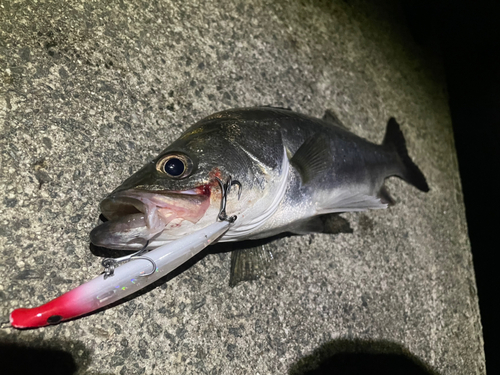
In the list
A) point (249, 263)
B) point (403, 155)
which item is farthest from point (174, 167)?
point (403, 155)

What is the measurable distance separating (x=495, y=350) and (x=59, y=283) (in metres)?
3.03

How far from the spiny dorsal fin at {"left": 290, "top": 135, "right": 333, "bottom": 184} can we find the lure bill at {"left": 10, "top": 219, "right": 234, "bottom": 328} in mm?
457

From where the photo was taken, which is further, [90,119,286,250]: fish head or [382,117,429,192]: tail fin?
[382,117,429,192]: tail fin

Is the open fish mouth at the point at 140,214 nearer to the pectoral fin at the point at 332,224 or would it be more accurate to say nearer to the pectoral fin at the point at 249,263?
the pectoral fin at the point at 249,263

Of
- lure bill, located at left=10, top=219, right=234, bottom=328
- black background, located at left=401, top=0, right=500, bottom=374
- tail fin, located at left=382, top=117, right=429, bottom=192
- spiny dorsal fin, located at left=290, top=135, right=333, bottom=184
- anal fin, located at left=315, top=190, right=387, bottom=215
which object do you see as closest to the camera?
lure bill, located at left=10, top=219, right=234, bottom=328

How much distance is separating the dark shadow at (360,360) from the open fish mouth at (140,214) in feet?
3.42

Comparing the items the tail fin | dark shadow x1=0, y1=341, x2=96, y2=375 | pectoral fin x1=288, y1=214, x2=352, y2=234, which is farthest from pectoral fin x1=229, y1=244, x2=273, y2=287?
the tail fin

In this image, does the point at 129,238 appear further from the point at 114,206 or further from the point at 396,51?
the point at 396,51

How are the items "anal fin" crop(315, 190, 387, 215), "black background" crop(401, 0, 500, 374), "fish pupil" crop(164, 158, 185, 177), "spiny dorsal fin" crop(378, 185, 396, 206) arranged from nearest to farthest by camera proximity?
"fish pupil" crop(164, 158, 185, 177) → "anal fin" crop(315, 190, 387, 215) → "spiny dorsal fin" crop(378, 185, 396, 206) → "black background" crop(401, 0, 500, 374)

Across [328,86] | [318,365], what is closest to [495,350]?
[318,365]

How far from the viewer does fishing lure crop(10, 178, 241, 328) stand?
0.94 metres

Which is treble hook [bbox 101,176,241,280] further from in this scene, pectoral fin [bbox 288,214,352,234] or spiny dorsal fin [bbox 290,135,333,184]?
pectoral fin [bbox 288,214,352,234]

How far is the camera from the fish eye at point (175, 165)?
43.2 inches

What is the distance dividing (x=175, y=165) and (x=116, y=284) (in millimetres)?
446
